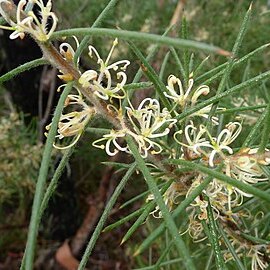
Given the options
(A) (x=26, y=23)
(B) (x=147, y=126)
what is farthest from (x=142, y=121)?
(A) (x=26, y=23)

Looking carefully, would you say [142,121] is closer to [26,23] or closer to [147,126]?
[147,126]

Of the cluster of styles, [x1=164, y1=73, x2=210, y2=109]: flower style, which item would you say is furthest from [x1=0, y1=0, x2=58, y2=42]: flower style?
[x1=164, y1=73, x2=210, y2=109]: flower style

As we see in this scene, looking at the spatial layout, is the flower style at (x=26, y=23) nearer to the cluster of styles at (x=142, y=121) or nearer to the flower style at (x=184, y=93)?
the cluster of styles at (x=142, y=121)

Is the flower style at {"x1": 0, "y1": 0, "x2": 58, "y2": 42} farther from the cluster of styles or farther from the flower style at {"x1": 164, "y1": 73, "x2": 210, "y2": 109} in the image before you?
the flower style at {"x1": 164, "y1": 73, "x2": 210, "y2": 109}

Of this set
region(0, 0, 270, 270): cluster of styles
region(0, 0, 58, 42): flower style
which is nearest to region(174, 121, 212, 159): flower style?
region(0, 0, 270, 270): cluster of styles

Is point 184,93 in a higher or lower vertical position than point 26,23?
lower

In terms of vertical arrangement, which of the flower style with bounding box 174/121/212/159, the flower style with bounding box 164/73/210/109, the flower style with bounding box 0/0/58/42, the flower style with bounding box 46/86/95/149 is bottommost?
the flower style with bounding box 174/121/212/159

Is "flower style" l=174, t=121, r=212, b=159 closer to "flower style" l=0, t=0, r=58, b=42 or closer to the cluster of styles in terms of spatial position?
the cluster of styles

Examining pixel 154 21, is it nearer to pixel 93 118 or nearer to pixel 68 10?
pixel 68 10

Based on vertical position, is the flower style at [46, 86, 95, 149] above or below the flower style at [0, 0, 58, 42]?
below

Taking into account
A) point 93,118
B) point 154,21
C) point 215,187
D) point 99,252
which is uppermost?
point 93,118

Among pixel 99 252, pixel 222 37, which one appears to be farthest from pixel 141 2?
pixel 99 252
